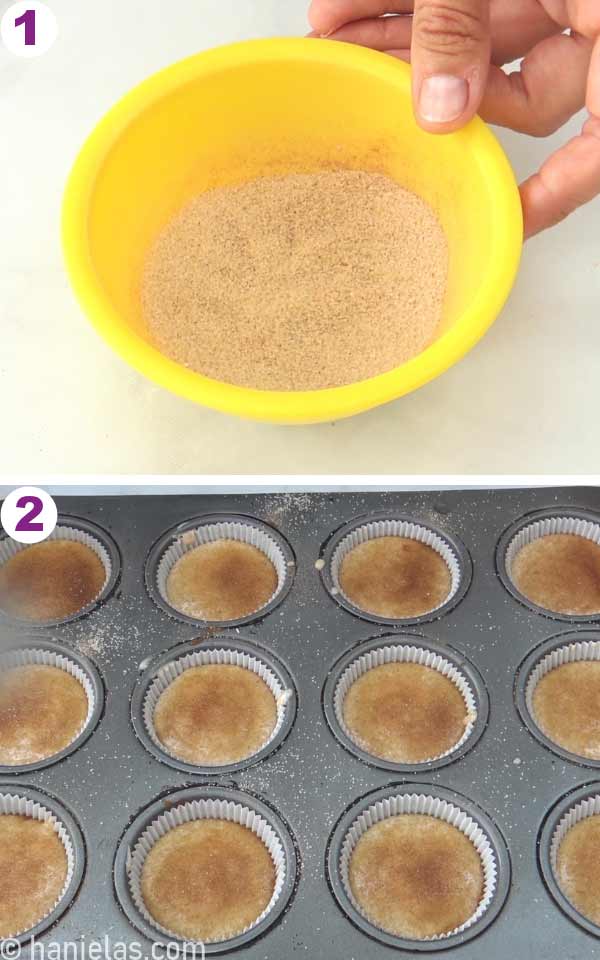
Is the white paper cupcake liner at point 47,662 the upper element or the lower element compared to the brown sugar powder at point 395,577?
lower

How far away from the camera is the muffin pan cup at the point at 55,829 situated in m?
1.12

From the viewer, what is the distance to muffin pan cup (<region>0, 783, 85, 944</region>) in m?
1.12

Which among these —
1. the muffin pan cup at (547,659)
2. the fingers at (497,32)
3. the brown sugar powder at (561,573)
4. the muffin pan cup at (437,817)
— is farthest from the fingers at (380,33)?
the muffin pan cup at (437,817)

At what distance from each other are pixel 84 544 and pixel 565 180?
0.82 metres

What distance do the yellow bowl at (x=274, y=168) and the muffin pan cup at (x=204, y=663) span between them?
37 cm

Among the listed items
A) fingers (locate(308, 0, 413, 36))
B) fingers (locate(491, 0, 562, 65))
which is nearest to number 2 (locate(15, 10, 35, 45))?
fingers (locate(308, 0, 413, 36))

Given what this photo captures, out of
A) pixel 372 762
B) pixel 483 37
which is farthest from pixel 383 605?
pixel 483 37

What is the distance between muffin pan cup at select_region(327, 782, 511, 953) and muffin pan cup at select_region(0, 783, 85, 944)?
0.93 feet

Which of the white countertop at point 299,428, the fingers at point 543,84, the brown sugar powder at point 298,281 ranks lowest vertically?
the white countertop at point 299,428

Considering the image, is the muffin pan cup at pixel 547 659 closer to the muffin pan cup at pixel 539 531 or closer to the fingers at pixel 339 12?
the muffin pan cup at pixel 539 531

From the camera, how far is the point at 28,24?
5.99 ft

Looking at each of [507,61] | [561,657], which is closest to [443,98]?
[507,61]

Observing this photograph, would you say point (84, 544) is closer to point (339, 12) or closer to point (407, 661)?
point (407, 661)

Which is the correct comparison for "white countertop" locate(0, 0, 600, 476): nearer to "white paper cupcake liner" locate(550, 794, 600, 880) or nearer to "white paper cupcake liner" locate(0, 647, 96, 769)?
"white paper cupcake liner" locate(0, 647, 96, 769)
